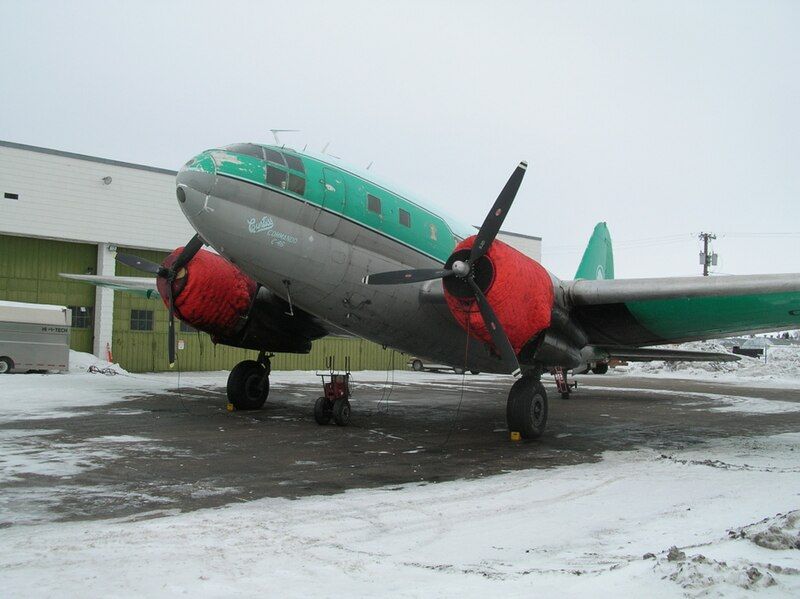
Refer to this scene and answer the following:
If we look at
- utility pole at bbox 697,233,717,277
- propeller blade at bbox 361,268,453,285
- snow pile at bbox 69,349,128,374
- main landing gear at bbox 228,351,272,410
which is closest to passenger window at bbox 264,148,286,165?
propeller blade at bbox 361,268,453,285

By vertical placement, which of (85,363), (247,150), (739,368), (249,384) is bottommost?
(739,368)

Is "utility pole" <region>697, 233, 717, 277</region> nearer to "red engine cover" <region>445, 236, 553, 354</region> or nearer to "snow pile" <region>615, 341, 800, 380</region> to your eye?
"snow pile" <region>615, 341, 800, 380</region>

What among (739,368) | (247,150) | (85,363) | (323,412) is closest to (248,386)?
(323,412)

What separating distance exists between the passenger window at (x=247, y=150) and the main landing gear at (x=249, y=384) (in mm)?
5864

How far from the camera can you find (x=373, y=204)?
12.5 metres

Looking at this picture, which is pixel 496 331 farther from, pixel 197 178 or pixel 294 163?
pixel 197 178

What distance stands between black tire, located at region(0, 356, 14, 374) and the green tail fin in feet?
66.6

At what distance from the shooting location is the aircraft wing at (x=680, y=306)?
453 inches

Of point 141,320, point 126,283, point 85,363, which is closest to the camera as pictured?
point 126,283

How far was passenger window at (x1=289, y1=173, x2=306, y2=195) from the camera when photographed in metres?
11.5

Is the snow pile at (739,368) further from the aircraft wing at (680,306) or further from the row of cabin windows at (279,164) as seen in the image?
the row of cabin windows at (279,164)

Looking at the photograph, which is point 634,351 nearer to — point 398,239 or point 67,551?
point 398,239

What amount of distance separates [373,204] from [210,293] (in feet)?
14.0

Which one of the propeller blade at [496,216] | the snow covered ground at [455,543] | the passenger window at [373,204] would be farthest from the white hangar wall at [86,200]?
the propeller blade at [496,216]
